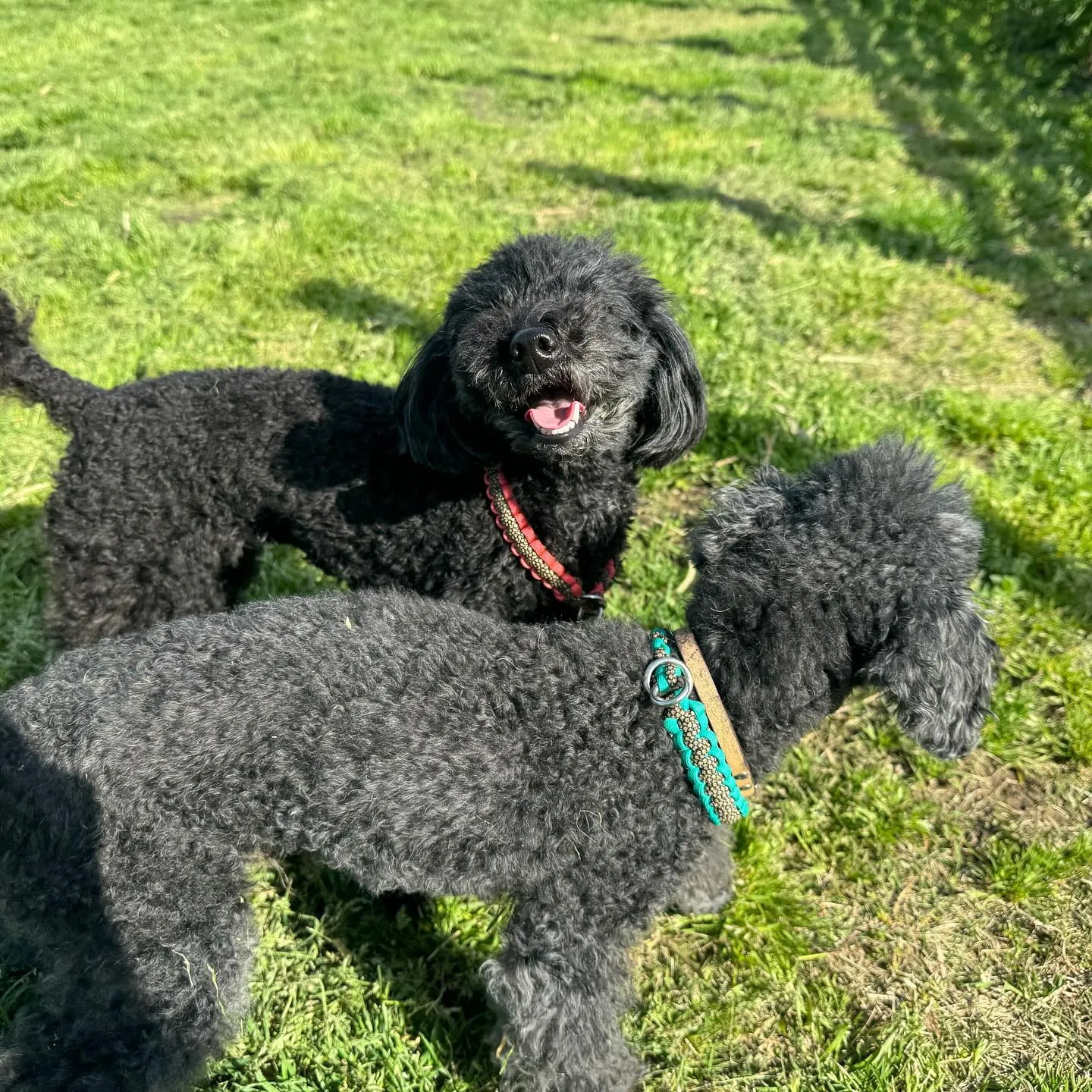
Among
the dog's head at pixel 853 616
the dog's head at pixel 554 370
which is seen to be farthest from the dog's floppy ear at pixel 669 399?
the dog's head at pixel 853 616

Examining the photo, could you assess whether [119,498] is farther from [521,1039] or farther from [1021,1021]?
[1021,1021]

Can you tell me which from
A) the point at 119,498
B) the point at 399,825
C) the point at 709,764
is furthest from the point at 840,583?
the point at 119,498

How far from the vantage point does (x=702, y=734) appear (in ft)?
7.00

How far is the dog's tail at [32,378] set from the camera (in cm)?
289

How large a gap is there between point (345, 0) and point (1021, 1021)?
52.8 feet

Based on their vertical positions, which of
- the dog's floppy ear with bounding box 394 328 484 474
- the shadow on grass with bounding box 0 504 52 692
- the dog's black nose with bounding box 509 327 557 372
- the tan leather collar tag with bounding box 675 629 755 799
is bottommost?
the shadow on grass with bounding box 0 504 52 692

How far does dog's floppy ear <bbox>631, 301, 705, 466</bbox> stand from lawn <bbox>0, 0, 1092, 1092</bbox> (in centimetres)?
96

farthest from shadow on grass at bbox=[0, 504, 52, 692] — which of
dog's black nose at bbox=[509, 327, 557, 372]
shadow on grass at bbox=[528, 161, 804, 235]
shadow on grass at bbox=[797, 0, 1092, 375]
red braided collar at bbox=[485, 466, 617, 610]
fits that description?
shadow on grass at bbox=[797, 0, 1092, 375]

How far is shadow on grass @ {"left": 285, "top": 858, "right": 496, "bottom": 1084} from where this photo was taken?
249cm

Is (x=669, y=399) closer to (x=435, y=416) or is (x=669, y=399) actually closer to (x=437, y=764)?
(x=435, y=416)

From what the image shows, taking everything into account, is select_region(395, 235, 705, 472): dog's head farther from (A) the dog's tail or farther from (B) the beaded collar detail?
(A) the dog's tail

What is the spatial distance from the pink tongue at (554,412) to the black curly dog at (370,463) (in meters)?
0.09

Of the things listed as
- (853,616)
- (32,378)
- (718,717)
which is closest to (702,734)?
(718,717)

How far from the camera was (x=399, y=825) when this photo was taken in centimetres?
205
